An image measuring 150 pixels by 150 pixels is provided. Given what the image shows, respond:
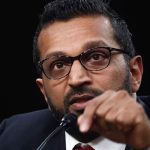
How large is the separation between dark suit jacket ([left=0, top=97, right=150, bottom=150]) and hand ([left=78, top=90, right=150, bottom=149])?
66cm

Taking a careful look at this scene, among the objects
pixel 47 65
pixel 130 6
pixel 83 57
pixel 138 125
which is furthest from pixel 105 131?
pixel 130 6

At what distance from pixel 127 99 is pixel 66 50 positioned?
60cm

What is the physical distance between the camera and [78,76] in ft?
5.04

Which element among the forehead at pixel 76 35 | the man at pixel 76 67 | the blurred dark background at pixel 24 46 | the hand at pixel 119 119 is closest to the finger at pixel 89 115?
the hand at pixel 119 119

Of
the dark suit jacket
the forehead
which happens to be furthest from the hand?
the dark suit jacket

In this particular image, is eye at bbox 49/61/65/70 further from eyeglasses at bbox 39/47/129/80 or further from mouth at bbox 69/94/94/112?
mouth at bbox 69/94/94/112

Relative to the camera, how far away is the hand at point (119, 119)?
3.47 ft

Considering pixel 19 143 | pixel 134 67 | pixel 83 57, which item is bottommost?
pixel 19 143

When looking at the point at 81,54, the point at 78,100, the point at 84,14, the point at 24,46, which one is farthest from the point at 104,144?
the point at 24,46

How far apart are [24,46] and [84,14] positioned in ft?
2.41

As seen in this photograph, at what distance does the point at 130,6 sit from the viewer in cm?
229

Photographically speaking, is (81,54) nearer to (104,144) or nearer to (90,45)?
(90,45)

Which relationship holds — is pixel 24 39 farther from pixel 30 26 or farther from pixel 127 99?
pixel 127 99

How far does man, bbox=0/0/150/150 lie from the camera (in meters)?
1.57
